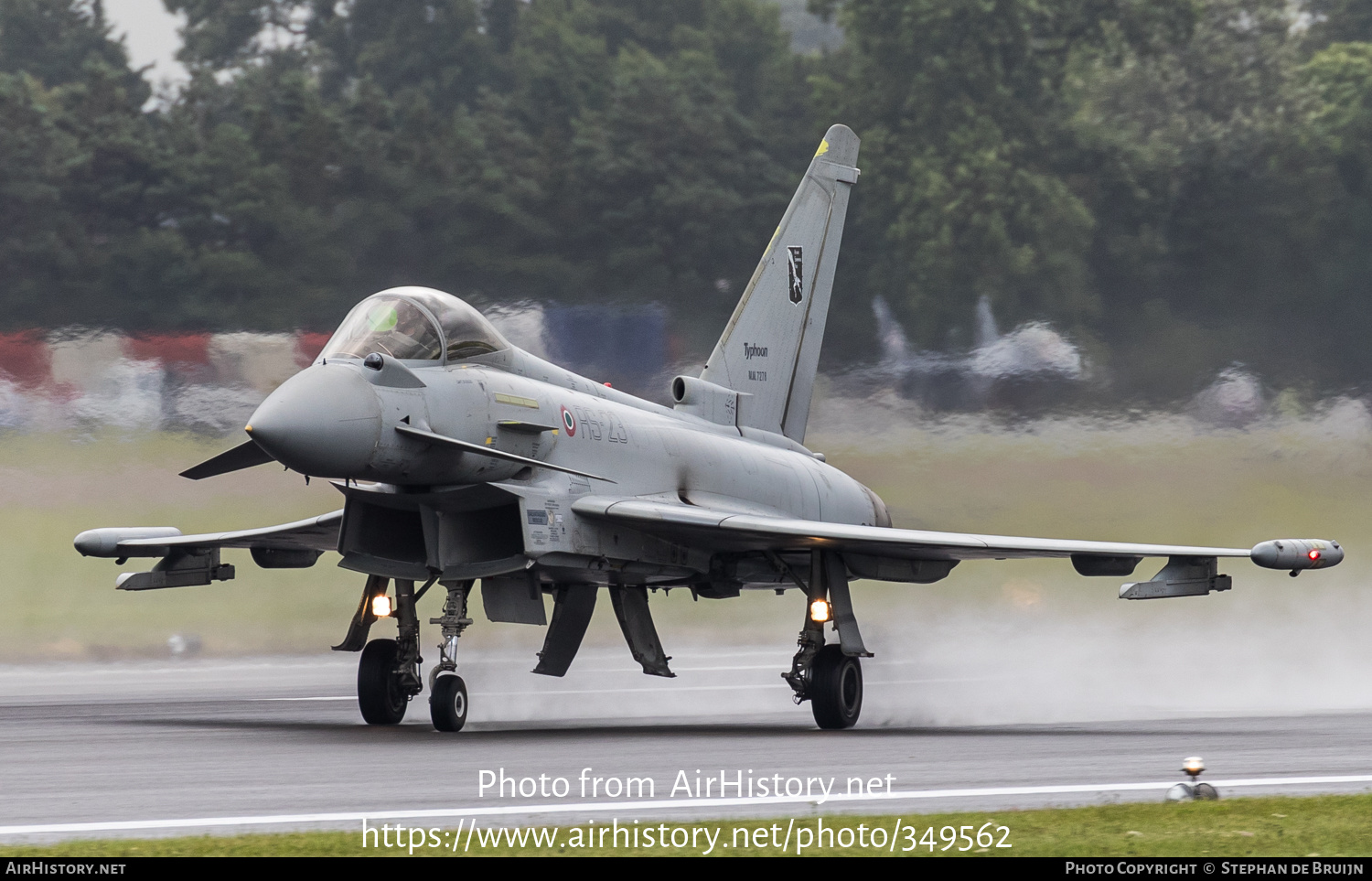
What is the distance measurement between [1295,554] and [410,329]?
24.3 feet

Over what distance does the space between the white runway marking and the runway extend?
0.03 m

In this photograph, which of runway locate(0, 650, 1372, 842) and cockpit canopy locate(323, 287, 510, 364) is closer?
runway locate(0, 650, 1372, 842)

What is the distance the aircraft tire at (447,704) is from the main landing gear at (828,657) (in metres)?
3.00

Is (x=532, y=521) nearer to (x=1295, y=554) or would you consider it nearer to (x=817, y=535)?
(x=817, y=535)

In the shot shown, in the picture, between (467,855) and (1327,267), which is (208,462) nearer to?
(467,855)

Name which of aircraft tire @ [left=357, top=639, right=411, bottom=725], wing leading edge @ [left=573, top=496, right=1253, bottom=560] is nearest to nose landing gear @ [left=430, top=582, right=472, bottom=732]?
aircraft tire @ [left=357, top=639, right=411, bottom=725]

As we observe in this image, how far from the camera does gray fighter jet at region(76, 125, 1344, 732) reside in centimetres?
1347

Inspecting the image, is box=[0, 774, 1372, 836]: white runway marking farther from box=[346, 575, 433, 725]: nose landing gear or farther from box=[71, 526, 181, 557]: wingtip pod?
box=[71, 526, 181, 557]: wingtip pod

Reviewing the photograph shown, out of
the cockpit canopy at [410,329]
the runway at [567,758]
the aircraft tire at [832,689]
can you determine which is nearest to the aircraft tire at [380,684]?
the runway at [567,758]

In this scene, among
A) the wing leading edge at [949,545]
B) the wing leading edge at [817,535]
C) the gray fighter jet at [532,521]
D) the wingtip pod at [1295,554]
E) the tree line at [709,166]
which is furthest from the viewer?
the tree line at [709,166]

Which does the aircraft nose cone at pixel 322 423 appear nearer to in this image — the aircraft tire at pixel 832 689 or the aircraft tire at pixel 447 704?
the aircraft tire at pixel 447 704

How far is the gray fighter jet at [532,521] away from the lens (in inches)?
530

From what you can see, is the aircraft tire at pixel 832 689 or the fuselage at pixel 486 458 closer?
the fuselage at pixel 486 458

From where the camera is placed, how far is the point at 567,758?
11508mm
